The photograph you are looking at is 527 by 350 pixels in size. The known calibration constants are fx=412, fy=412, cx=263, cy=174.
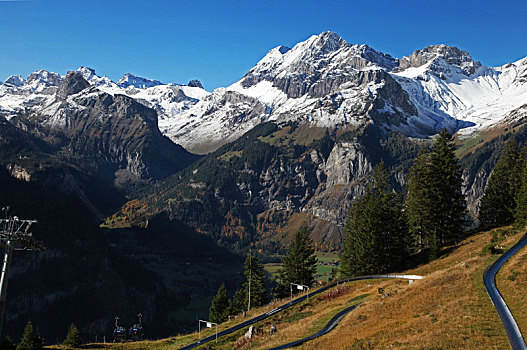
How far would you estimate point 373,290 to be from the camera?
5656cm

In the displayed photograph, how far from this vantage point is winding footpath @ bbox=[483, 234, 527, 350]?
87.4 ft

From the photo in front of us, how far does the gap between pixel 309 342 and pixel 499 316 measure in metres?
16.0

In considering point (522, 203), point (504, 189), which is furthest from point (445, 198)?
point (504, 189)

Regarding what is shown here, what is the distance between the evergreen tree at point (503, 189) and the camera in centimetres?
8088

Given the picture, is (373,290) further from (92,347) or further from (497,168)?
(497,168)

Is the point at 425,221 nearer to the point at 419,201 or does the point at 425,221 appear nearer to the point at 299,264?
the point at 419,201

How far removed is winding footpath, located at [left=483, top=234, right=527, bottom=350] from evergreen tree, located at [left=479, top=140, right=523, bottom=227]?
3162cm

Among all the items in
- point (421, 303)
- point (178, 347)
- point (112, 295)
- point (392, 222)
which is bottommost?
point (112, 295)

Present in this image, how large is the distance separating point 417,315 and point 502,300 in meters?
6.94

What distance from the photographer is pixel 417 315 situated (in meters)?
36.2

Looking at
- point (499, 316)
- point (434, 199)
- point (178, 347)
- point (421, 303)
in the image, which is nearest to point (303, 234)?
point (434, 199)

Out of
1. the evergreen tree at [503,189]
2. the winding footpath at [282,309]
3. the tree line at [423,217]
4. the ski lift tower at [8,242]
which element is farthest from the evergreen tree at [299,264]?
the ski lift tower at [8,242]

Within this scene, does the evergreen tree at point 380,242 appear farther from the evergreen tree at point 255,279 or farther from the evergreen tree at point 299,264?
the evergreen tree at point 255,279

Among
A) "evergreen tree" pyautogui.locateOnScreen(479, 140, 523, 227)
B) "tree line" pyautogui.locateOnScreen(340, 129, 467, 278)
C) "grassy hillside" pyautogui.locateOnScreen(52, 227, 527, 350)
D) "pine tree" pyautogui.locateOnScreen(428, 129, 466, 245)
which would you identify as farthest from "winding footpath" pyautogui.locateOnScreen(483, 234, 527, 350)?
"evergreen tree" pyautogui.locateOnScreen(479, 140, 523, 227)
